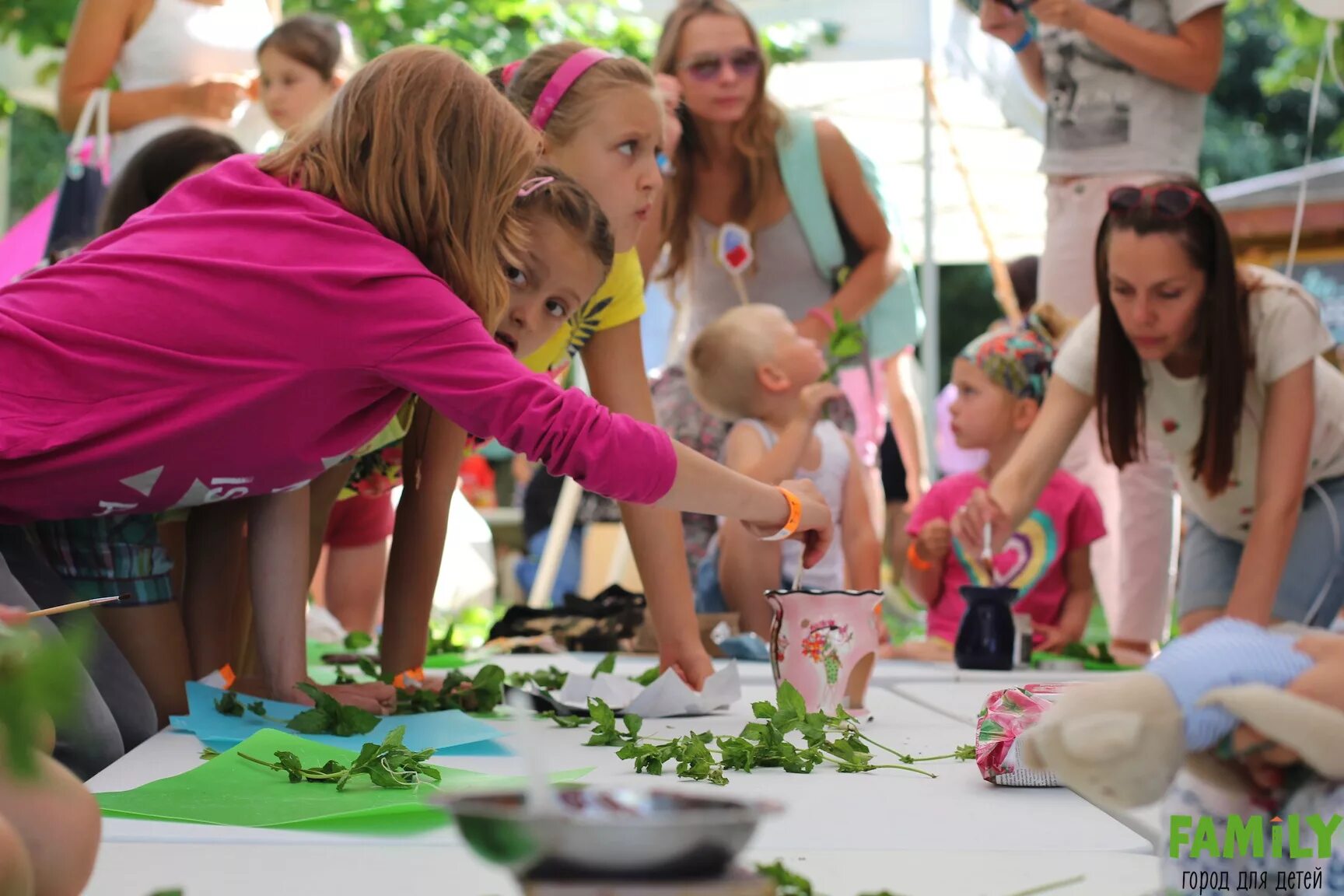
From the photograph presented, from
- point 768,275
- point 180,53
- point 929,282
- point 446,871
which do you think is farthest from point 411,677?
point 929,282

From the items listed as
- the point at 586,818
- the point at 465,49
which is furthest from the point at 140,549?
the point at 465,49

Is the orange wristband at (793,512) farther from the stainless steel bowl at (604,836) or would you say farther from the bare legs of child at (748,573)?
the bare legs of child at (748,573)

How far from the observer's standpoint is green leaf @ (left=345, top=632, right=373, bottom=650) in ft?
10.00

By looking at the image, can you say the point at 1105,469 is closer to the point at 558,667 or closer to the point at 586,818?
the point at 558,667

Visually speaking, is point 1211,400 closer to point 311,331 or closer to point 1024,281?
point 311,331

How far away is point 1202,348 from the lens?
2.88 meters

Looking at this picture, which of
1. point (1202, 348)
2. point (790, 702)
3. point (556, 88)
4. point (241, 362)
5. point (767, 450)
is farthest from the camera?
point (767, 450)

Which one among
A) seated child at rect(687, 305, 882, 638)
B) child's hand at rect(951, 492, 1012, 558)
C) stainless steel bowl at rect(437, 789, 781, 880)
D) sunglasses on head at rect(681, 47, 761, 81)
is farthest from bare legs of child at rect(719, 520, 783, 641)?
stainless steel bowl at rect(437, 789, 781, 880)

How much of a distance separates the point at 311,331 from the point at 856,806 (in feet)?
2.64

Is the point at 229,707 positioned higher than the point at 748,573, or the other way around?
the point at 229,707

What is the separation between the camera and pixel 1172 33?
11.3 feet

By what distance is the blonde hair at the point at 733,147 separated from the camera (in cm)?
370

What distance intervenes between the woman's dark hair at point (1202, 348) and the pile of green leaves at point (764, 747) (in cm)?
149

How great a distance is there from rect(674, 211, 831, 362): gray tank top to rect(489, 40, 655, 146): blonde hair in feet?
4.52
